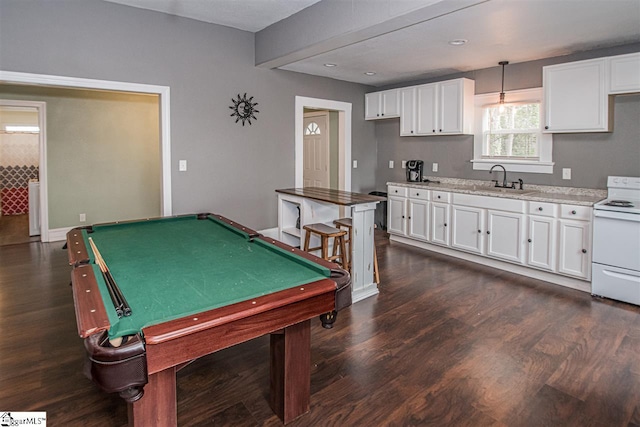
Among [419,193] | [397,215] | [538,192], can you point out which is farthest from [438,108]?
[538,192]

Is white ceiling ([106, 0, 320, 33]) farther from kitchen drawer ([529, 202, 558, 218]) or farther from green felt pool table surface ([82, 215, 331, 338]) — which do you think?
kitchen drawer ([529, 202, 558, 218])

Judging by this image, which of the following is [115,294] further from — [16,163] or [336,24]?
[16,163]

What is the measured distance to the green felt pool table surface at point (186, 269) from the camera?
1.56 meters

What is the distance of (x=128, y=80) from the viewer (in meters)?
3.84

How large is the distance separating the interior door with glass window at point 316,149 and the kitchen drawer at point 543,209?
353 centimetres

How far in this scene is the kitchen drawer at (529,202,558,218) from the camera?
12.7ft

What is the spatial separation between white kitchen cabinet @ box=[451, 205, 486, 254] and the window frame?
80 cm

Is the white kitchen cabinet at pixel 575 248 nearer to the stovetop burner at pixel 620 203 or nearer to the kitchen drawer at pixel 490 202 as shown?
the stovetop burner at pixel 620 203

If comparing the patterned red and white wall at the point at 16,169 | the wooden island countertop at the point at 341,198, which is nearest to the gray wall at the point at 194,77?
the wooden island countertop at the point at 341,198

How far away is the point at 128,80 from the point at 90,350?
11.0 feet

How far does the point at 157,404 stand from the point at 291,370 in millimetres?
632

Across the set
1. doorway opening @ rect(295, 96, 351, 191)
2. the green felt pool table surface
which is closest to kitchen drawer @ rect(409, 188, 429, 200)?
doorway opening @ rect(295, 96, 351, 191)

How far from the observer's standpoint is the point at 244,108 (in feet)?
15.4

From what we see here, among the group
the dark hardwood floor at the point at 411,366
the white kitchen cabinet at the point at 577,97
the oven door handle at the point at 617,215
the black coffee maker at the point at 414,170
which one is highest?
the white kitchen cabinet at the point at 577,97
